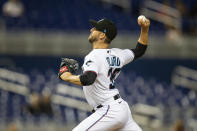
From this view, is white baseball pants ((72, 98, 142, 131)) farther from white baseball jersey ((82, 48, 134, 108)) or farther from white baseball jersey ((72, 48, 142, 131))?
white baseball jersey ((82, 48, 134, 108))

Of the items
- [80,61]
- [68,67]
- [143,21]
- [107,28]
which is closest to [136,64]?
[80,61]

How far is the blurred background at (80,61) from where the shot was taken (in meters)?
12.7

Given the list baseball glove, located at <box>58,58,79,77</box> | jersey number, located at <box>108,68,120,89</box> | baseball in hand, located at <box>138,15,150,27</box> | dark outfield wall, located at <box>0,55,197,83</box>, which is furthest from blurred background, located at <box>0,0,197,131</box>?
baseball glove, located at <box>58,58,79,77</box>

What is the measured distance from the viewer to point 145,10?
51.3 ft

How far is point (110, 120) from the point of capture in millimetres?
5195

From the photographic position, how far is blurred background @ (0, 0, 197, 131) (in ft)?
41.6

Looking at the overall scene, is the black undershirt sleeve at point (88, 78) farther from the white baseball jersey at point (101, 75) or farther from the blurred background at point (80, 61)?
the blurred background at point (80, 61)

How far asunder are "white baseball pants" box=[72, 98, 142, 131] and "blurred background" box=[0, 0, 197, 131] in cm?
634

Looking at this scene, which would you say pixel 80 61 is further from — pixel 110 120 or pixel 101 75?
pixel 110 120

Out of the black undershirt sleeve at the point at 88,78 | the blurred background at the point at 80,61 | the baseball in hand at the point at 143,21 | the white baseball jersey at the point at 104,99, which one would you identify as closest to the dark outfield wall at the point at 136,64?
the blurred background at the point at 80,61

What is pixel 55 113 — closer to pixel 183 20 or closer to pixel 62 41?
pixel 62 41

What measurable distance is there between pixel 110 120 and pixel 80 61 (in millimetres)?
9206

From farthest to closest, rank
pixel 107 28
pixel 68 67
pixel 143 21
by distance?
pixel 143 21
pixel 107 28
pixel 68 67

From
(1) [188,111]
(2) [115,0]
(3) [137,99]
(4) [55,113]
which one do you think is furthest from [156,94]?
(2) [115,0]
